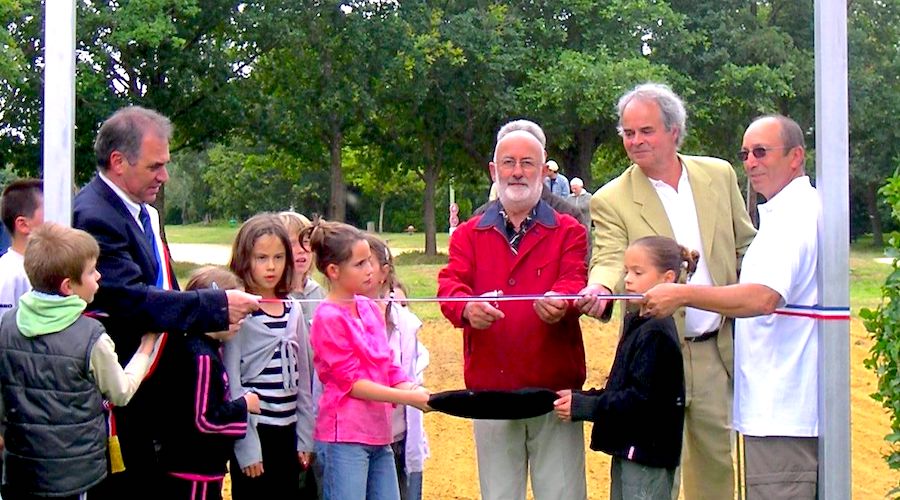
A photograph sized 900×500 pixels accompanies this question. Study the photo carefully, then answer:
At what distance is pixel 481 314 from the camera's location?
3602 millimetres

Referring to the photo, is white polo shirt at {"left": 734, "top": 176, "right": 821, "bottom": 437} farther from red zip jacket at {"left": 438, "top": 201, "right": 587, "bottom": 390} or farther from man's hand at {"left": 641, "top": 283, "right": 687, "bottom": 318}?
red zip jacket at {"left": 438, "top": 201, "right": 587, "bottom": 390}

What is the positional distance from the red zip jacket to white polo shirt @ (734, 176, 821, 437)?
668 mm

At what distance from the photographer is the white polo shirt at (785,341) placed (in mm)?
3424

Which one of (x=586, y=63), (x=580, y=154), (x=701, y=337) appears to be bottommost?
(x=701, y=337)

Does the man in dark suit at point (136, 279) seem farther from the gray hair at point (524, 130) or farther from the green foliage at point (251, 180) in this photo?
the green foliage at point (251, 180)

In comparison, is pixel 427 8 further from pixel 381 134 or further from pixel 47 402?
pixel 47 402

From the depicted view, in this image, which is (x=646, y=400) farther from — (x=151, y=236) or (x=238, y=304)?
(x=151, y=236)

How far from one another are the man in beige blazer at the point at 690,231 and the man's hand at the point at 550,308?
20 cm

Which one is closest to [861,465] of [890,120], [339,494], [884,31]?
[339,494]

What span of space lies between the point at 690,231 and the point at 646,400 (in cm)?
78

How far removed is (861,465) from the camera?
683 centimetres

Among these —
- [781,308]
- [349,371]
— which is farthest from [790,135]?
[349,371]

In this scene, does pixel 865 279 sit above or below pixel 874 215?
below

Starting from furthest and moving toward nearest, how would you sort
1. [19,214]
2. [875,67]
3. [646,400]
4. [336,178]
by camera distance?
[336,178] → [875,67] → [19,214] → [646,400]
